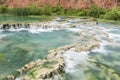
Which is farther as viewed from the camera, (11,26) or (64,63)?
(11,26)

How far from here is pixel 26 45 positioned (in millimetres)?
28734

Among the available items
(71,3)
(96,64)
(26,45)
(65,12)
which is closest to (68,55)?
(96,64)

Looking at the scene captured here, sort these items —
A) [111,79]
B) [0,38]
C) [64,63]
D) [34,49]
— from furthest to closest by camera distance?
1. [0,38]
2. [34,49]
3. [64,63]
4. [111,79]

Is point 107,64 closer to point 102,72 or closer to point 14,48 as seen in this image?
point 102,72

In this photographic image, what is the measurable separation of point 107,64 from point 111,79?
3.84 m

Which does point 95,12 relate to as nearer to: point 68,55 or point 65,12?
point 65,12

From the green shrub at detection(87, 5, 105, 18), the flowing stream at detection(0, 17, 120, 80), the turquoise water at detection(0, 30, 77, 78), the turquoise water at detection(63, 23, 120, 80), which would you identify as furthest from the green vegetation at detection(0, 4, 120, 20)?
the turquoise water at detection(63, 23, 120, 80)

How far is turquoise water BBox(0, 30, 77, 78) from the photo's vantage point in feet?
71.0

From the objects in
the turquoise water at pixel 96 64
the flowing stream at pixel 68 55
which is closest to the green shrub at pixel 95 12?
the flowing stream at pixel 68 55

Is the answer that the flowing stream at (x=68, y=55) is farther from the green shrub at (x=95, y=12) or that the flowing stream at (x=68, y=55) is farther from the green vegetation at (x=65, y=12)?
the green shrub at (x=95, y=12)

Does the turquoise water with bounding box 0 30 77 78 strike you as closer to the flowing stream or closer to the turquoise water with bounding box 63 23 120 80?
the flowing stream

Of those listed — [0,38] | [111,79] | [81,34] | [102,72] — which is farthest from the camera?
[81,34]

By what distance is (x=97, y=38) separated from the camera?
32375mm

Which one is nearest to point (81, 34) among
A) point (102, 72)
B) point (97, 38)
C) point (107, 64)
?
point (97, 38)
